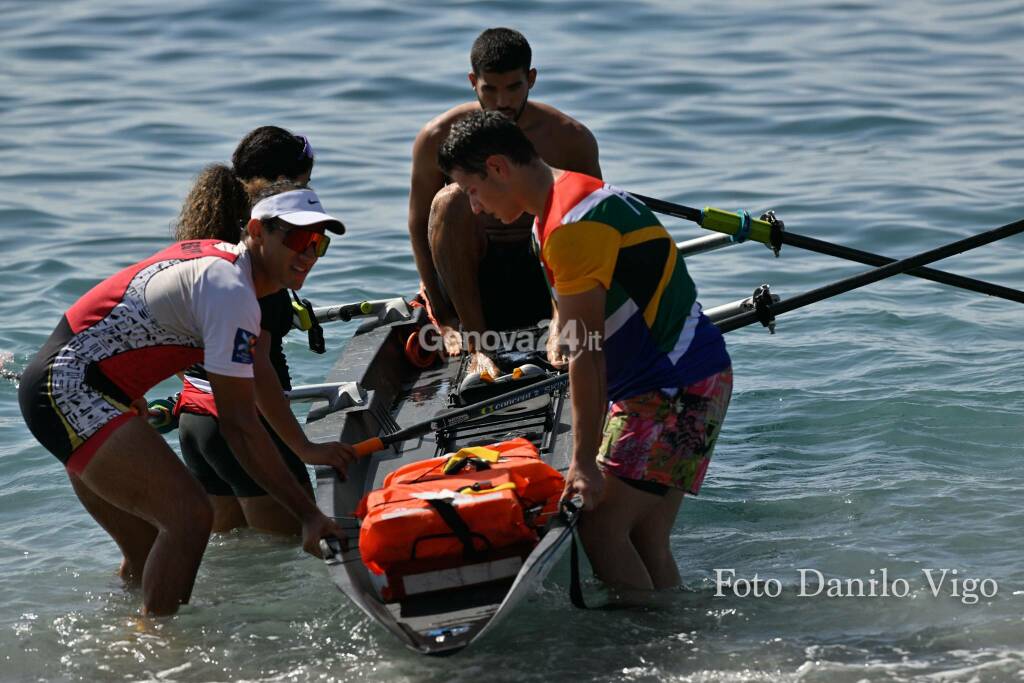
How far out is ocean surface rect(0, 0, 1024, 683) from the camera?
506 centimetres

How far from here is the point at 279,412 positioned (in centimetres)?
502

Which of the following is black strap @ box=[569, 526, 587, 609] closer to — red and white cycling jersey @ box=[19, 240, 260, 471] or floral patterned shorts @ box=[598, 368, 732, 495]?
floral patterned shorts @ box=[598, 368, 732, 495]

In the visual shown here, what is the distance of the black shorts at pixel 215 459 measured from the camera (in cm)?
534

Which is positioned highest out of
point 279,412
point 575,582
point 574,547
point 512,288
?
point 512,288

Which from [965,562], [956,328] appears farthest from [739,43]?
[965,562]

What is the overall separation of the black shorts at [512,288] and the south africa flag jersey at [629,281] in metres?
2.35

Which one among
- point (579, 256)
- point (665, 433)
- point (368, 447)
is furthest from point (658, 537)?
point (368, 447)

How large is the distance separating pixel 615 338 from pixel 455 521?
850mm

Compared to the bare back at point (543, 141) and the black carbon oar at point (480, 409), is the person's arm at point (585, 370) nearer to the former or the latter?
the black carbon oar at point (480, 409)

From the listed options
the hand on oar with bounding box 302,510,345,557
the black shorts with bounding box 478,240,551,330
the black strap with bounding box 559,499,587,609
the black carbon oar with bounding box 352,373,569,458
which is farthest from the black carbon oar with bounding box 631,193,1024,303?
the hand on oar with bounding box 302,510,345,557

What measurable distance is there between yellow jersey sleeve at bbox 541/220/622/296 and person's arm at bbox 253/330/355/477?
124 cm

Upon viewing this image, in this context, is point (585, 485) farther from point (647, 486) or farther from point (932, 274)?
point (932, 274)

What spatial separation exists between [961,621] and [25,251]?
9068 millimetres

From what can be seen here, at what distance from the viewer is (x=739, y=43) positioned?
1858cm
